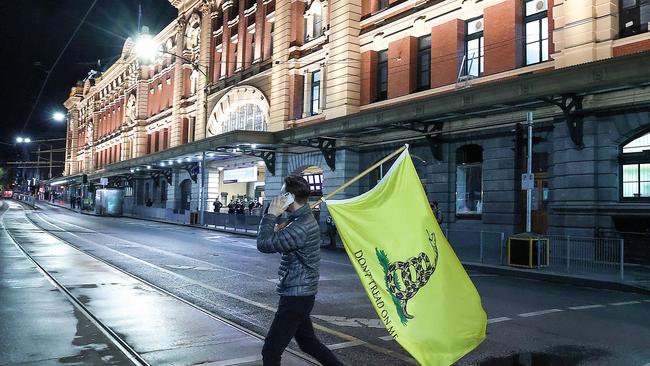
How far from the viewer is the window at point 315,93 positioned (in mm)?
30484

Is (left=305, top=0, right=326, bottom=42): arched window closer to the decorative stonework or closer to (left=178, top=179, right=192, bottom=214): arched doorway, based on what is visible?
the decorative stonework

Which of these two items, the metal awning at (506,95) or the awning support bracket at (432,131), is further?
the awning support bracket at (432,131)

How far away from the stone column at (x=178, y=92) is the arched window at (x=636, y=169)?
122 feet

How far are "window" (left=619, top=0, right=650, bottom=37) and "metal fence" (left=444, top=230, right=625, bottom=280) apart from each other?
6740 millimetres

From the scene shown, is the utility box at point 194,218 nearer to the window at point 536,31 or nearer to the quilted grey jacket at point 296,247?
the window at point 536,31

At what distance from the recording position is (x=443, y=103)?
1945cm

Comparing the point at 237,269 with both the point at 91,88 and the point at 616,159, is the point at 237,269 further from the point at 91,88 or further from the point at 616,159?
the point at 91,88

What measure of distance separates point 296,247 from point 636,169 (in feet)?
49.6

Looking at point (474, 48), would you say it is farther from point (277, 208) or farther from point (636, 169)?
point (277, 208)

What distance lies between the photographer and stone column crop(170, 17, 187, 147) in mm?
46812

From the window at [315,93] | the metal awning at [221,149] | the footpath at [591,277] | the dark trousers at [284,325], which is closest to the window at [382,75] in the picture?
the window at [315,93]

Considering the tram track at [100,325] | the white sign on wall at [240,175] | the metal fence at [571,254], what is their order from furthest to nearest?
the white sign on wall at [240,175] < the metal fence at [571,254] < the tram track at [100,325]

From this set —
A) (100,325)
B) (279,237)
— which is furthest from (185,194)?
(279,237)

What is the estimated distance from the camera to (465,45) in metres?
22.4
